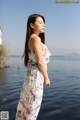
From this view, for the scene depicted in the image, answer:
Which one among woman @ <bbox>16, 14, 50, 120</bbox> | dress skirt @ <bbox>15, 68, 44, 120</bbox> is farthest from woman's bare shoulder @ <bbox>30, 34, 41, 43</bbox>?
dress skirt @ <bbox>15, 68, 44, 120</bbox>

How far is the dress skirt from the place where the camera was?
250 centimetres

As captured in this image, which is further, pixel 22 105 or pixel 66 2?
pixel 66 2

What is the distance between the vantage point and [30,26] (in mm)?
2662

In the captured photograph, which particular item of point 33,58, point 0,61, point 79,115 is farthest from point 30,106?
point 0,61

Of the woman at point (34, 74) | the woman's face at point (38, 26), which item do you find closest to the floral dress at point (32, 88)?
the woman at point (34, 74)

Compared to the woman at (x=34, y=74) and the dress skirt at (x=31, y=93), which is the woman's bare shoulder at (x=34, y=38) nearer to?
the woman at (x=34, y=74)

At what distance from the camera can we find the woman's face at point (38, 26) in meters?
2.62

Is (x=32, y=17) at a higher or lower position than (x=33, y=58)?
higher

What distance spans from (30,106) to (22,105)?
4.0 inches

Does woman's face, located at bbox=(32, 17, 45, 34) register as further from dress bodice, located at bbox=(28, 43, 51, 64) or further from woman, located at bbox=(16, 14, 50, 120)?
dress bodice, located at bbox=(28, 43, 51, 64)

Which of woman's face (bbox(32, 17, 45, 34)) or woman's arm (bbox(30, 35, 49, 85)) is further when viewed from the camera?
woman's face (bbox(32, 17, 45, 34))

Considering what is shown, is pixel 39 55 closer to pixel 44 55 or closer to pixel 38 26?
pixel 44 55

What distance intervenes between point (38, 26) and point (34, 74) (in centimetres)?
47

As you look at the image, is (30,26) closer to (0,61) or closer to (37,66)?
(37,66)
